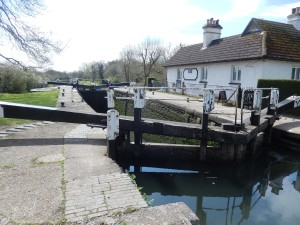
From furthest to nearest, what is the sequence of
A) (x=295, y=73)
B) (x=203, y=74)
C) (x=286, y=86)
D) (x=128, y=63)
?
(x=128, y=63) → (x=203, y=74) → (x=295, y=73) → (x=286, y=86)

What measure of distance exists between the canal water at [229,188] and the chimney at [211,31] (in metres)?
17.8

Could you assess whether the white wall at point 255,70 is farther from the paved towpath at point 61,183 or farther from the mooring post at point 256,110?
the paved towpath at point 61,183

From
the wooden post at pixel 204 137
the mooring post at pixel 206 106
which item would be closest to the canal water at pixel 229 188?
the wooden post at pixel 204 137

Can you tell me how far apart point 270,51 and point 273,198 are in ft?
38.7

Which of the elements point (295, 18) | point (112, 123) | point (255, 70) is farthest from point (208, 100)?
point (295, 18)

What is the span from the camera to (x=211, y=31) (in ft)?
79.2

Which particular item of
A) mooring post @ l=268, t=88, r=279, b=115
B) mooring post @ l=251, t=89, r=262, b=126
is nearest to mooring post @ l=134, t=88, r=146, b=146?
mooring post @ l=251, t=89, r=262, b=126

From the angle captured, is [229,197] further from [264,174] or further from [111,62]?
[111,62]

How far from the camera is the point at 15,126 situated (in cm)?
831

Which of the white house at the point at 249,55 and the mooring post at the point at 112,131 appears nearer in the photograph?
the mooring post at the point at 112,131

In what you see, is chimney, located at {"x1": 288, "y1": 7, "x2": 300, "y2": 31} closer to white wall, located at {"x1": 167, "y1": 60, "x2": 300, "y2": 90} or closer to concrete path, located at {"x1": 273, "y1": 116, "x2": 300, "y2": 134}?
white wall, located at {"x1": 167, "y1": 60, "x2": 300, "y2": 90}

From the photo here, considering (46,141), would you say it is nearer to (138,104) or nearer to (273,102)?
(138,104)

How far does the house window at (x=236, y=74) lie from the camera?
58.6 ft

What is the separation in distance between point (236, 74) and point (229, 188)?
13.2 meters
